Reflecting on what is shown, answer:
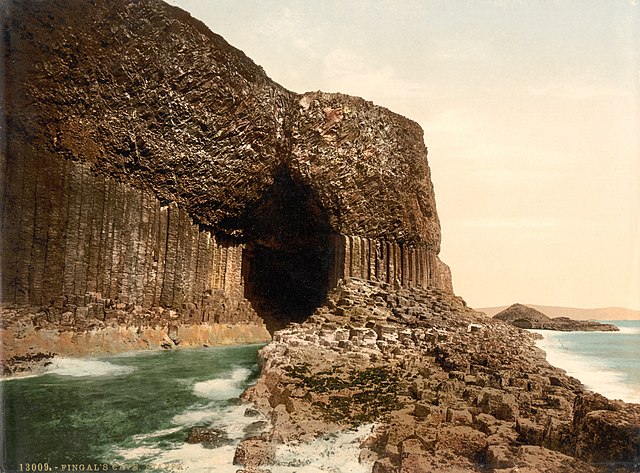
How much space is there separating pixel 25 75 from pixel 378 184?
59.2ft

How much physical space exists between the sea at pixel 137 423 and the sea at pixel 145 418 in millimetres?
18

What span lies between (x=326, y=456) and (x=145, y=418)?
14.9 ft

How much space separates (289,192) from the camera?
97.3 ft

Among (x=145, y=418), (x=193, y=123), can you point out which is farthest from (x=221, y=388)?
(x=193, y=123)

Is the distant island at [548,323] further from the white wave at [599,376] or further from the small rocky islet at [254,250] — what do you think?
the white wave at [599,376]

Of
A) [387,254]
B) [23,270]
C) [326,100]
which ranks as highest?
[326,100]

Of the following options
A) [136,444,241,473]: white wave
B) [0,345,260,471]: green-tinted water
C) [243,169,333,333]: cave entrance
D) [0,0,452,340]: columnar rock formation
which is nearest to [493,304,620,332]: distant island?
[0,0,452,340]: columnar rock formation

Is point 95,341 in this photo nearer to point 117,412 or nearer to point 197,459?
point 117,412

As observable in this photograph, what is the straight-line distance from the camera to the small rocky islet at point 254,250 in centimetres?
853

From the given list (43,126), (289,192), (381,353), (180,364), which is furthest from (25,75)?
(381,353)

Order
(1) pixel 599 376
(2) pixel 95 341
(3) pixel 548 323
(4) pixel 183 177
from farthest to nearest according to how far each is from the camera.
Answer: (3) pixel 548 323, (4) pixel 183 177, (2) pixel 95 341, (1) pixel 599 376

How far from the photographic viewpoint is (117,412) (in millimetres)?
10773

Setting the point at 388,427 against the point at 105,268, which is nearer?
the point at 388,427

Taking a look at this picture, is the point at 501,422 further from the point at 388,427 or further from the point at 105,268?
the point at 105,268
